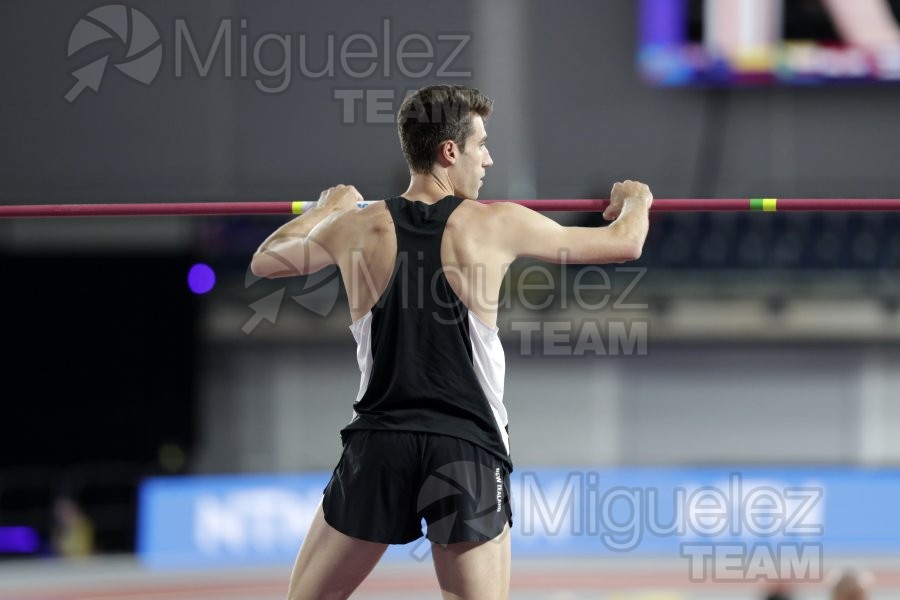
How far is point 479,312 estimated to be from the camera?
3162 millimetres

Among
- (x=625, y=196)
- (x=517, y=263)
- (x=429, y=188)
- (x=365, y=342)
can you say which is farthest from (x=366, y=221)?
(x=517, y=263)

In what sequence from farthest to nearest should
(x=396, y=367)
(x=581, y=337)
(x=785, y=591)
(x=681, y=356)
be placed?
(x=681, y=356) < (x=581, y=337) < (x=785, y=591) < (x=396, y=367)

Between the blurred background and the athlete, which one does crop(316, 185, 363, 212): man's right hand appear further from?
the blurred background

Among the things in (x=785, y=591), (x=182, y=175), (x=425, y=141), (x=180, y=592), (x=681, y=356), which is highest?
(x=182, y=175)

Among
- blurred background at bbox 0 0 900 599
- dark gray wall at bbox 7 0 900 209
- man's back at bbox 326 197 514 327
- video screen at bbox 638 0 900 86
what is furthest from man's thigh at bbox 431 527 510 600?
video screen at bbox 638 0 900 86

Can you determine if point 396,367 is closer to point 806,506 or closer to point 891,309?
point 806,506

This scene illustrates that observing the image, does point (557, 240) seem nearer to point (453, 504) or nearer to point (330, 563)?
point (453, 504)

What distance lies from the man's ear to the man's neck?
4 centimetres

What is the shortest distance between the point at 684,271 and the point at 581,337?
5.22 ft

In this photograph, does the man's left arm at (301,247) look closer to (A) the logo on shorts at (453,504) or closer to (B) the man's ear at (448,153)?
(B) the man's ear at (448,153)

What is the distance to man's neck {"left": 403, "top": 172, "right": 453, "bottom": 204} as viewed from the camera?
327 centimetres

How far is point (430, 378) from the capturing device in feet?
10.3

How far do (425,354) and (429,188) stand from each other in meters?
0.50

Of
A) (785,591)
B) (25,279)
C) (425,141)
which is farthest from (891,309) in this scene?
(425,141)
